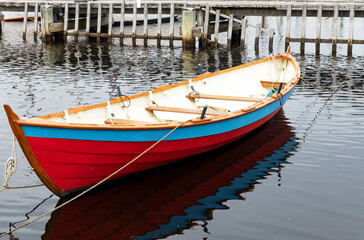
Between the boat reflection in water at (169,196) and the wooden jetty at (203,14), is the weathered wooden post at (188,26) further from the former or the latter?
the boat reflection in water at (169,196)

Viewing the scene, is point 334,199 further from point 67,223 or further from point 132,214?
point 67,223

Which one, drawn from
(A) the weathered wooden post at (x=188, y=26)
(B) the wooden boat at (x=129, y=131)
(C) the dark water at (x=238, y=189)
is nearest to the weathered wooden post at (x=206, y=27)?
(A) the weathered wooden post at (x=188, y=26)

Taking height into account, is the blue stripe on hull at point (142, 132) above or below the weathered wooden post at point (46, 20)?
below

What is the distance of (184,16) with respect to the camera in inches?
1276

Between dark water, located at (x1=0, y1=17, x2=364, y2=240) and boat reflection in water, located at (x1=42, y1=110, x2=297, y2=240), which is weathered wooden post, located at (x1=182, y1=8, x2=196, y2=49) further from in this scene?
boat reflection in water, located at (x1=42, y1=110, x2=297, y2=240)

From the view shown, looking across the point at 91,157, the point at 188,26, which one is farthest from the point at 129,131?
the point at 188,26

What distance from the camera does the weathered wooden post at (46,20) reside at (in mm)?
35469

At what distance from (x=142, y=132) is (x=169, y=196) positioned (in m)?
1.38

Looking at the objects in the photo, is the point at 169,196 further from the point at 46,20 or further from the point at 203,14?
the point at 46,20

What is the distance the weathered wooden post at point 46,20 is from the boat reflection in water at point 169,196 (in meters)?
24.3

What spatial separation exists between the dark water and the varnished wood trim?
0.41 metres

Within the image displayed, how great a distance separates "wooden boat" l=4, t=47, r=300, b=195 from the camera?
9805 mm

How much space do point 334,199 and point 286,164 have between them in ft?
7.78

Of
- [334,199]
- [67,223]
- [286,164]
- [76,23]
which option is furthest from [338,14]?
[67,223]
